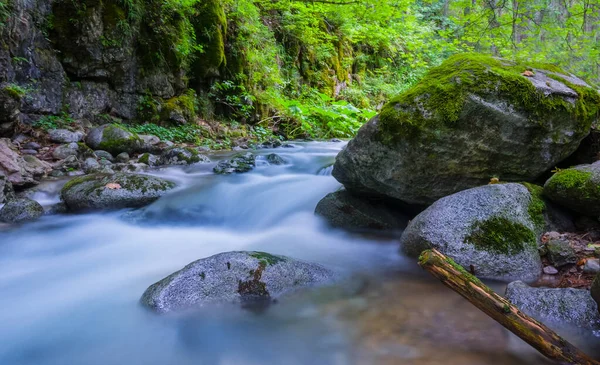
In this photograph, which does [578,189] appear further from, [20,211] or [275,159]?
[20,211]

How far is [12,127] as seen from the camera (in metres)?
6.08

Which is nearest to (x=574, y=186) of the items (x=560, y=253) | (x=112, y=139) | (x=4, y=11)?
(x=560, y=253)

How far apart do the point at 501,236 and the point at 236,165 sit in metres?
4.86

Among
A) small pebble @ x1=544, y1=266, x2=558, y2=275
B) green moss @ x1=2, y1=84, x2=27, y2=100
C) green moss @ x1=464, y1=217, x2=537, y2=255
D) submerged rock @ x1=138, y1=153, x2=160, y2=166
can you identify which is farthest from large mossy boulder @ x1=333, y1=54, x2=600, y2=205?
green moss @ x1=2, y1=84, x2=27, y2=100

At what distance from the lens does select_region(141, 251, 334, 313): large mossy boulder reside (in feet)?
8.86

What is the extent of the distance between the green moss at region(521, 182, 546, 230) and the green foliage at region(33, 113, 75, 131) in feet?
23.8

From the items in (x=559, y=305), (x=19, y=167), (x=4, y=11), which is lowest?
(x=19, y=167)

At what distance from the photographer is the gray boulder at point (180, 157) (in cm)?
736

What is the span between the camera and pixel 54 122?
691 cm

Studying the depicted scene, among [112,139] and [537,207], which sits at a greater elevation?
[537,207]

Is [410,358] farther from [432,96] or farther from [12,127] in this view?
[12,127]

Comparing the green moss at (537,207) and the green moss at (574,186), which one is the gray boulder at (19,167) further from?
the green moss at (574,186)

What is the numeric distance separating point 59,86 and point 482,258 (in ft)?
24.7

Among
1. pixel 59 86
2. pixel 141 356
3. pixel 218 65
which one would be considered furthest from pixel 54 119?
pixel 141 356
